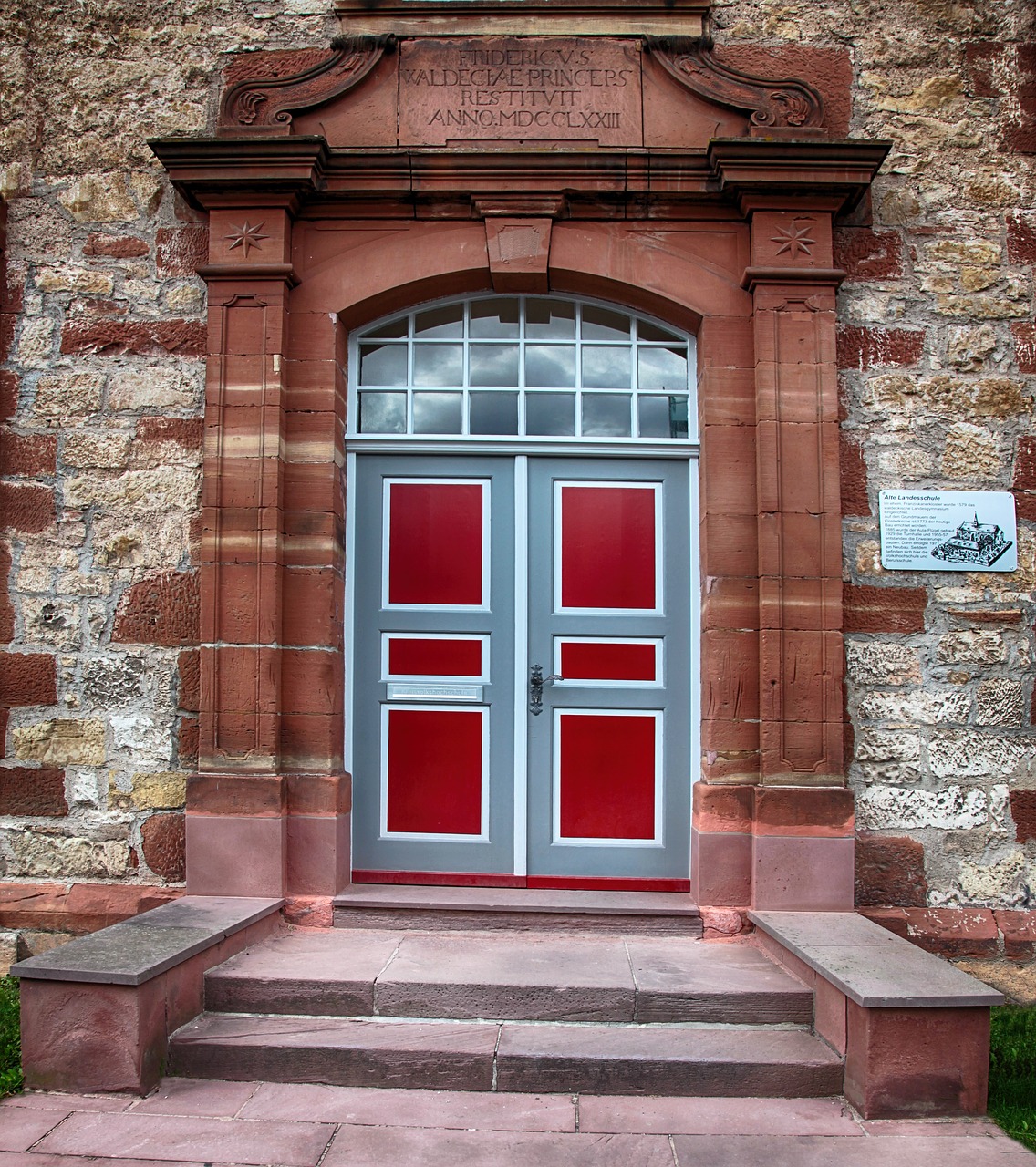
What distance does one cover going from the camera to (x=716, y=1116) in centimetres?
323

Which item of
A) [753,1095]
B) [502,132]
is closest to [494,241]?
[502,132]

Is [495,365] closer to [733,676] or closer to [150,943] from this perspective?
[733,676]

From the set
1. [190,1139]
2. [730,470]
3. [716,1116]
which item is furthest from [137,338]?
[716,1116]

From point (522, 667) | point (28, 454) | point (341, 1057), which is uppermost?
point (28, 454)

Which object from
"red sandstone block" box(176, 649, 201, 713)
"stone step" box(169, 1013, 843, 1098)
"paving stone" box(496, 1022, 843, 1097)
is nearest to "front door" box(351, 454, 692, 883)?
"red sandstone block" box(176, 649, 201, 713)

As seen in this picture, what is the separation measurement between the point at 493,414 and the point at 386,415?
21.5 inches

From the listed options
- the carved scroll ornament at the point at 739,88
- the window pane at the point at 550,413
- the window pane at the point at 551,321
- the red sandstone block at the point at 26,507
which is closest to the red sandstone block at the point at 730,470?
the window pane at the point at 550,413

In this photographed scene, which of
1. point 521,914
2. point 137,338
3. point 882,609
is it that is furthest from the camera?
point 137,338

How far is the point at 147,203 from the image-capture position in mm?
4848

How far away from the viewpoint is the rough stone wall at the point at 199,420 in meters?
4.52

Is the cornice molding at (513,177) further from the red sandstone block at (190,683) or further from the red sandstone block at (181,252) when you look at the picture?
the red sandstone block at (190,683)

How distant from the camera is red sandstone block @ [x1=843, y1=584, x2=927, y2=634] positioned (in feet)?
14.9

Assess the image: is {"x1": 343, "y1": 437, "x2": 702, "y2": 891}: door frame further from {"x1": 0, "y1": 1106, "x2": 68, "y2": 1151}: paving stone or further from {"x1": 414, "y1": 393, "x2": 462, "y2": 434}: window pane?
{"x1": 0, "y1": 1106, "x2": 68, "y2": 1151}: paving stone

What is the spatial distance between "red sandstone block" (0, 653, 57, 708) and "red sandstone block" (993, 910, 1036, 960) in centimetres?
450
